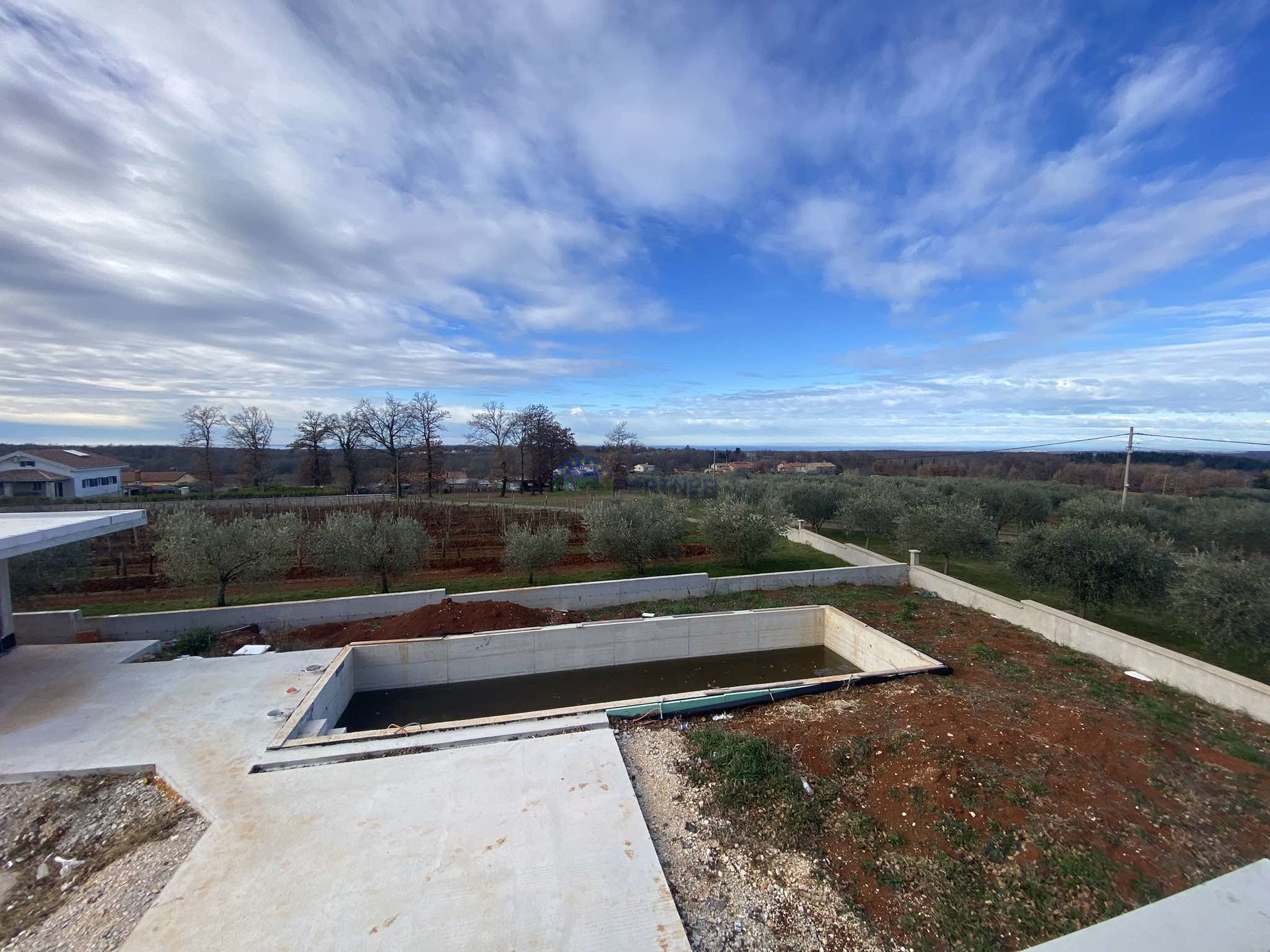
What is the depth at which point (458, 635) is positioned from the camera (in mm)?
11359

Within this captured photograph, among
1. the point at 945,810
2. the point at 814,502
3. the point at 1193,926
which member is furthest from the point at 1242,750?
the point at 814,502

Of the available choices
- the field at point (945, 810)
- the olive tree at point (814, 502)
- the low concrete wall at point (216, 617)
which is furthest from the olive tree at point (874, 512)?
the low concrete wall at point (216, 617)

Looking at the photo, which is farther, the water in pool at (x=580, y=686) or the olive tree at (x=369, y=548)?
the olive tree at (x=369, y=548)

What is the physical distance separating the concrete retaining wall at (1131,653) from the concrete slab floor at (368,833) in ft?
32.1

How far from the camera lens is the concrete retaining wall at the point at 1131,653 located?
8133 mm

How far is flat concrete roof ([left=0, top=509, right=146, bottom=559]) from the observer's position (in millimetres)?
7574

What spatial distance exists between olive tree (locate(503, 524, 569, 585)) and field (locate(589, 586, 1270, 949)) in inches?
335

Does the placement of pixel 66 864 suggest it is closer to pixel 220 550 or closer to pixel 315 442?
pixel 220 550

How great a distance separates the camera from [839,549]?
2002 cm

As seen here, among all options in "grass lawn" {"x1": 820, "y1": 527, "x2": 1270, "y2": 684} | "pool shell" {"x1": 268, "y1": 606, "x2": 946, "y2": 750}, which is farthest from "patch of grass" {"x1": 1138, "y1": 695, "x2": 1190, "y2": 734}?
"pool shell" {"x1": 268, "y1": 606, "x2": 946, "y2": 750}

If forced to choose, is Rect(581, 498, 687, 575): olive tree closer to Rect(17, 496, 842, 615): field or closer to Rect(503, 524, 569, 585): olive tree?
→ Rect(17, 496, 842, 615): field

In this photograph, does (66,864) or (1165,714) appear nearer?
(66,864)

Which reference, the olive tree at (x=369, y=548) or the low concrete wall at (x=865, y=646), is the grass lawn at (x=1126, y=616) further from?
the olive tree at (x=369, y=548)

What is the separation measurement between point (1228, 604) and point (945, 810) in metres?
7.68
